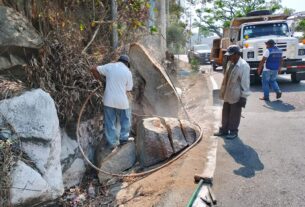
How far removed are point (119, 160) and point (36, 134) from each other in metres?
1.93

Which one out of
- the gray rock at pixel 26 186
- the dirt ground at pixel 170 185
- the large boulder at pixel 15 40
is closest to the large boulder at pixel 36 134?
the gray rock at pixel 26 186

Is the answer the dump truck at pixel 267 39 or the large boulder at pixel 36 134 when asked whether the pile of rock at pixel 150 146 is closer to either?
the large boulder at pixel 36 134

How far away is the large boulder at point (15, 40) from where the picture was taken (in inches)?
207

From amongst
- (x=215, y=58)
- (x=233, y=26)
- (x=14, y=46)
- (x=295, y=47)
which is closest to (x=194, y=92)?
(x=295, y=47)

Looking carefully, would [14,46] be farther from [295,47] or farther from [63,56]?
[295,47]

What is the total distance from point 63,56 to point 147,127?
6.33 ft

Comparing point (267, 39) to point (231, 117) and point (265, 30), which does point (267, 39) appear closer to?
point (265, 30)

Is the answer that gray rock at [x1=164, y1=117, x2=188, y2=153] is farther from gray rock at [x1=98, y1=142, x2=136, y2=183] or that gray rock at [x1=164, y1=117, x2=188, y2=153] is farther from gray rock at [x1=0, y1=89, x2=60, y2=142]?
gray rock at [x1=0, y1=89, x2=60, y2=142]

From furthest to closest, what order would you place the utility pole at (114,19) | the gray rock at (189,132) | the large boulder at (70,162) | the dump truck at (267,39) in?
the dump truck at (267,39)
the utility pole at (114,19)
the gray rock at (189,132)
the large boulder at (70,162)

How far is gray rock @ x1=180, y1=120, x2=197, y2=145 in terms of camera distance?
6.65 m

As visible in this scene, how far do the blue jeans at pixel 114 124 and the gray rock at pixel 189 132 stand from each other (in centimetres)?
105

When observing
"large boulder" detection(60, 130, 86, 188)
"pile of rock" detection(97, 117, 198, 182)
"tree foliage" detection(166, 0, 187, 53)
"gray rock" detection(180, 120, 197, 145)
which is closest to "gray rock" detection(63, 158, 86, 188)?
"large boulder" detection(60, 130, 86, 188)

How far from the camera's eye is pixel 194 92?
1334 cm

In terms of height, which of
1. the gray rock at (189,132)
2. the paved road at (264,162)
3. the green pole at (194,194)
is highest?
the gray rock at (189,132)
